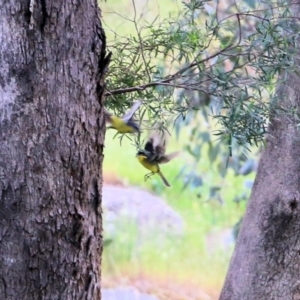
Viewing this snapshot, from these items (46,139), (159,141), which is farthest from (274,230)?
(46,139)

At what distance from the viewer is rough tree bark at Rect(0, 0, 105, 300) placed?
2.31ft

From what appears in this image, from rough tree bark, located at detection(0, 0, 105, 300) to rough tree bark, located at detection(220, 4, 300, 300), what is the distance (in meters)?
0.42

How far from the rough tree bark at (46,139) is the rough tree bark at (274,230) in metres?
0.42

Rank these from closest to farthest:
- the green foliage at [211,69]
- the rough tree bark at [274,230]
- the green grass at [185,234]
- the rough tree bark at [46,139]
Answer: the rough tree bark at [46,139] < the green foliage at [211,69] < the rough tree bark at [274,230] < the green grass at [185,234]

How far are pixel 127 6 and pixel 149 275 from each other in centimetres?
112

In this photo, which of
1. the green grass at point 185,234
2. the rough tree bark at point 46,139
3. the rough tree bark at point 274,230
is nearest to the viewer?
the rough tree bark at point 46,139

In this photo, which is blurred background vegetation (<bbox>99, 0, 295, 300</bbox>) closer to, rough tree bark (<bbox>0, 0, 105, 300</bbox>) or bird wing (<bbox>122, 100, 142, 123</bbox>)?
bird wing (<bbox>122, 100, 142, 123</bbox>)

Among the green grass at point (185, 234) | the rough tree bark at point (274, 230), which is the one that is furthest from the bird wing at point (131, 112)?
the green grass at point (185, 234)

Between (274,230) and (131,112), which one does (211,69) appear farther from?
(274,230)

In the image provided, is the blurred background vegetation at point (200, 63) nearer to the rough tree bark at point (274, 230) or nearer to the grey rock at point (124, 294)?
the rough tree bark at point (274, 230)

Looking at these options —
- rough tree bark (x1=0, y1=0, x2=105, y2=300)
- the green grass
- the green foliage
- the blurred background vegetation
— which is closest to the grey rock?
the green grass

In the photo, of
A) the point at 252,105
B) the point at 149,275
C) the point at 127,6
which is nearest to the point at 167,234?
the point at 149,275

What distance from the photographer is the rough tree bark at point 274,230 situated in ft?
3.52

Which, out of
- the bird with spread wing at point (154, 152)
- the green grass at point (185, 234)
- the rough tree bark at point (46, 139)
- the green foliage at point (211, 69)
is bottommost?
the rough tree bark at point (46, 139)
